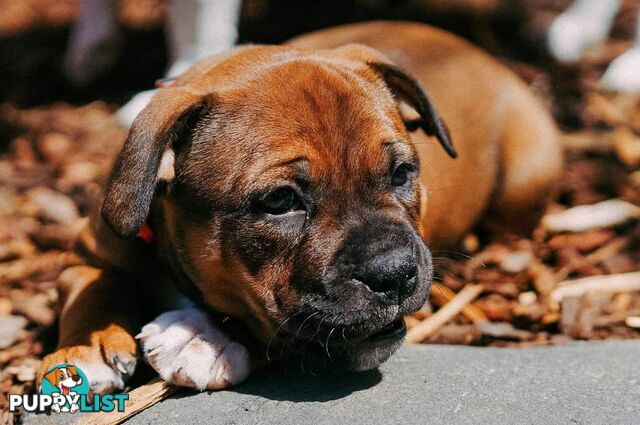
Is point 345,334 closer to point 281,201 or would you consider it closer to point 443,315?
point 281,201

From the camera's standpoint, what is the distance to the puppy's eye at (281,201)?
388 centimetres

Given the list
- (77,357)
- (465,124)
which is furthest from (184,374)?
(465,124)

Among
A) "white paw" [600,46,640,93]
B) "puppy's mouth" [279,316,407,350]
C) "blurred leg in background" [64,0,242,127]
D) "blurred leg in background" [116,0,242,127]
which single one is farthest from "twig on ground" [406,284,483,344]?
"white paw" [600,46,640,93]

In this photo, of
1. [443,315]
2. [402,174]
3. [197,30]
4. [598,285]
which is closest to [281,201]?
[402,174]

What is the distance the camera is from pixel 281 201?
389 centimetres

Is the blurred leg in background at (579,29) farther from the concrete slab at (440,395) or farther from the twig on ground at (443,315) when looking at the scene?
the concrete slab at (440,395)

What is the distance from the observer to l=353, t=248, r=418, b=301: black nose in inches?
143

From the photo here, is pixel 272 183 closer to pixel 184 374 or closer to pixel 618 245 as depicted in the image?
pixel 184 374

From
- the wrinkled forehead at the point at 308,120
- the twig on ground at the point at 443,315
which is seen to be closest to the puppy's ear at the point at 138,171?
the wrinkled forehead at the point at 308,120

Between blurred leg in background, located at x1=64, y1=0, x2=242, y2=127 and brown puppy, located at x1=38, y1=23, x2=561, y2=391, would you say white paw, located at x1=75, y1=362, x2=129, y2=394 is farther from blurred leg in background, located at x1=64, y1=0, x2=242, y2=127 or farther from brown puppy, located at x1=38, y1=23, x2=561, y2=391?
blurred leg in background, located at x1=64, y1=0, x2=242, y2=127

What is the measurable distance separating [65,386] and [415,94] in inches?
86.4

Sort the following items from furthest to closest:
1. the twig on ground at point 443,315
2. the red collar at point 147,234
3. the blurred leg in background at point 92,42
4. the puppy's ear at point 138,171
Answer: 1. the blurred leg in background at point 92,42
2. the twig on ground at point 443,315
3. the red collar at point 147,234
4. the puppy's ear at point 138,171

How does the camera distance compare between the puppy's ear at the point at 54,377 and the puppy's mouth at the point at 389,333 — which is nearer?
the puppy's mouth at the point at 389,333

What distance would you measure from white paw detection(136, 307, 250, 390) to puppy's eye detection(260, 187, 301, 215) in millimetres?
670
